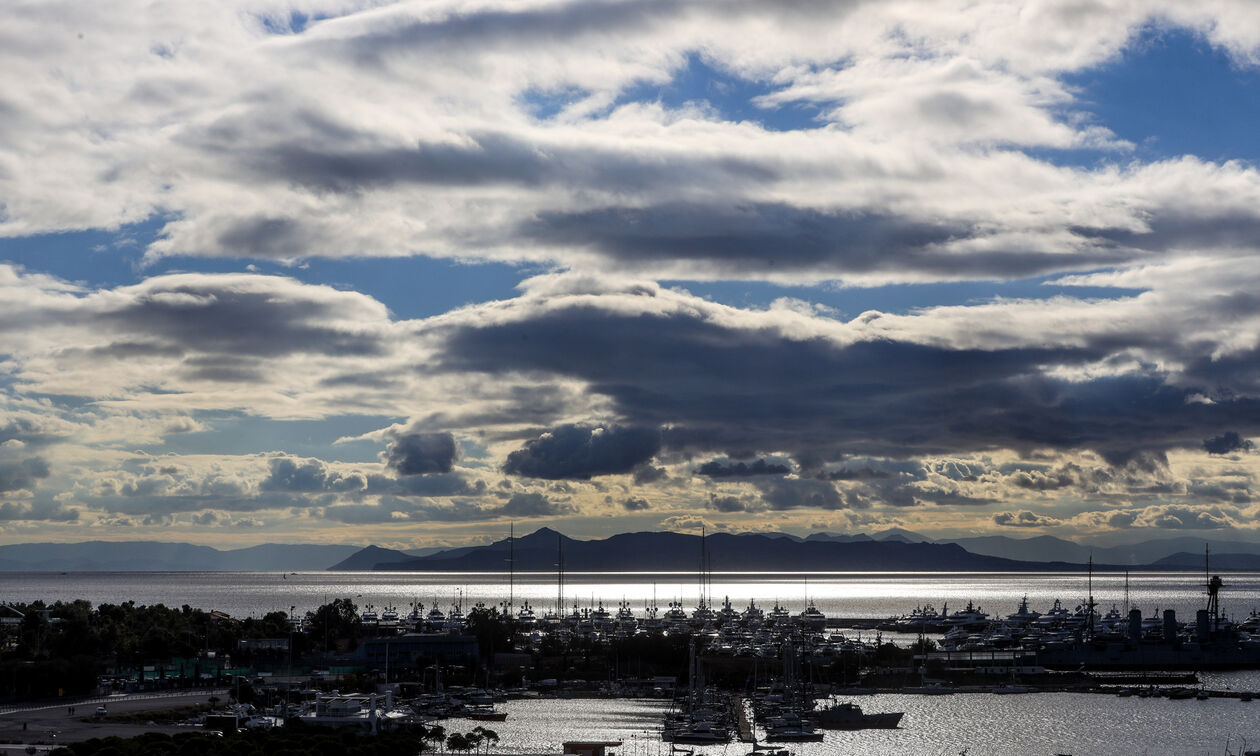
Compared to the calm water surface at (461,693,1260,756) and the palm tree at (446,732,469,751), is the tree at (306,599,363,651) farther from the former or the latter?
the palm tree at (446,732,469,751)

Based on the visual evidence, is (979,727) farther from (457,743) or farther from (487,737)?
(457,743)

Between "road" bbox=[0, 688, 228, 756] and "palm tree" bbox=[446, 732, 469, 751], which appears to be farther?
"palm tree" bbox=[446, 732, 469, 751]

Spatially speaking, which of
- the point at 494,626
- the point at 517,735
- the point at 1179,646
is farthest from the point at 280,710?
the point at 1179,646

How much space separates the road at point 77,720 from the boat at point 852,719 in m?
50.0

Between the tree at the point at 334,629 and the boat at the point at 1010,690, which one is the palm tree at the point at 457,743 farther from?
the boat at the point at 1010,690

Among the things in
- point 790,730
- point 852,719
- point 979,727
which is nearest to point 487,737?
point 790,730

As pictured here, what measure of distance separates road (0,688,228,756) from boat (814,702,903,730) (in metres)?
50.0

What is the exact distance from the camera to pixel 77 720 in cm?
8525

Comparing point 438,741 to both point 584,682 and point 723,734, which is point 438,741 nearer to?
point 723,734

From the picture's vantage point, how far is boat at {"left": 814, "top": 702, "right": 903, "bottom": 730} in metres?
106

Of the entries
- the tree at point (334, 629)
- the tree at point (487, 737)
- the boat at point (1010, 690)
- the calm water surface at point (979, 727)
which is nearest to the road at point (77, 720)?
the tree at point (487, 737)

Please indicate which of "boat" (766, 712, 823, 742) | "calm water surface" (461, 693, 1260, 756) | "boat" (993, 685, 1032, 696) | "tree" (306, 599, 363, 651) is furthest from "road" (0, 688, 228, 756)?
"boat" (993, 685, 1032, 696)

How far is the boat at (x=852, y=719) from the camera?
106 meters

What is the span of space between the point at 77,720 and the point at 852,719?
199 ft
